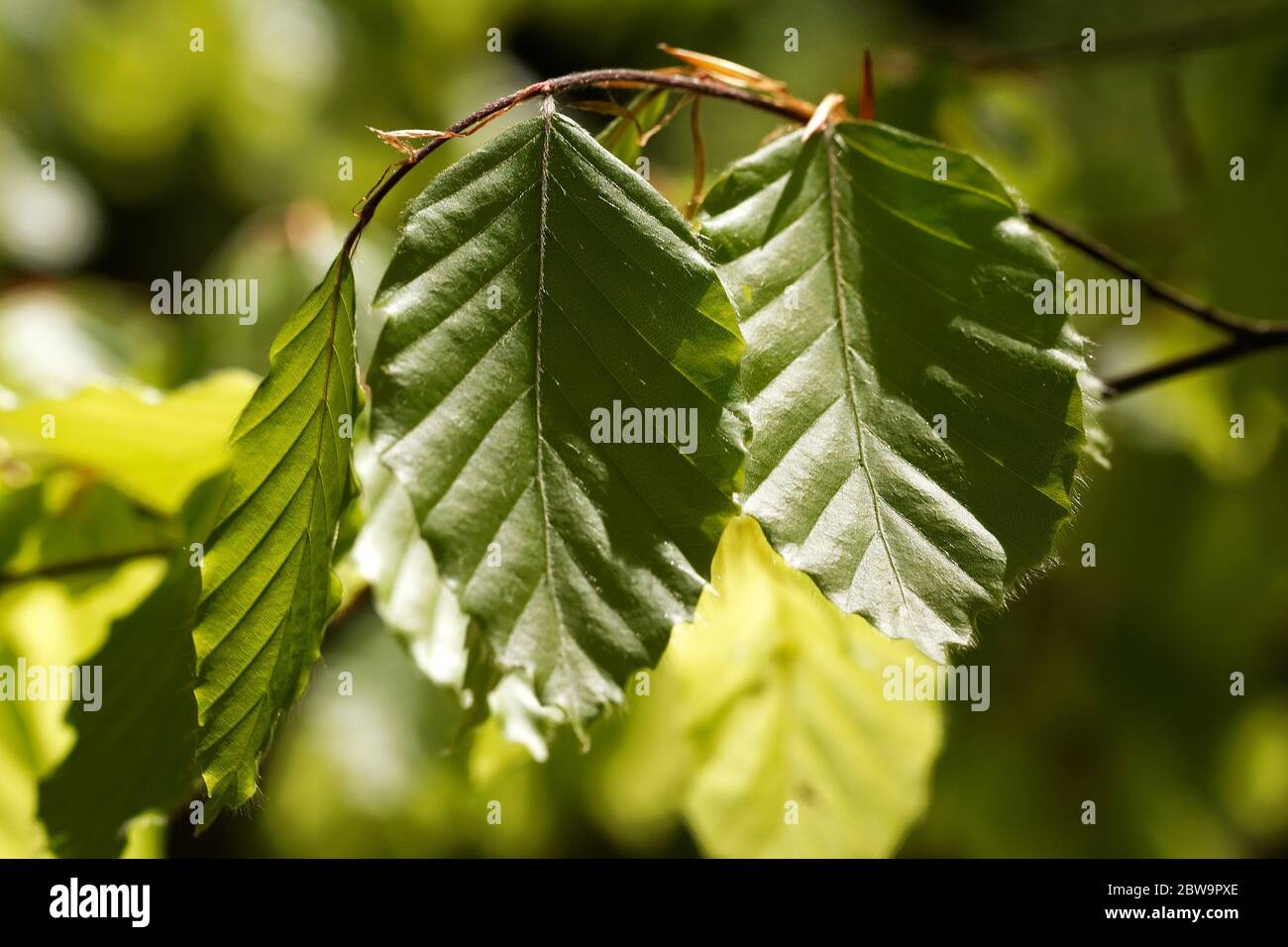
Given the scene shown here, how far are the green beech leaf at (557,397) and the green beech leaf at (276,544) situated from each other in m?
0.05

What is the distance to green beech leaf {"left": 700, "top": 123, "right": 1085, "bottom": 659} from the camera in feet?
1.72

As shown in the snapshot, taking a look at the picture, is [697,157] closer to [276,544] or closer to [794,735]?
[276,544]

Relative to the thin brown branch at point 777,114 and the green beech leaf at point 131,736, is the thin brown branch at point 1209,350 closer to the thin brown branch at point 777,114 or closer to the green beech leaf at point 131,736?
the thin brown branch at point 777,114

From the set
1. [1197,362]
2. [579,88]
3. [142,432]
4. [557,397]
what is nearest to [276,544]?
[557,397]

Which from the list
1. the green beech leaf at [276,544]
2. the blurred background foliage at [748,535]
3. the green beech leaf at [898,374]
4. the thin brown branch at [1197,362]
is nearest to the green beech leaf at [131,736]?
the blurred background foliage at [748,535]

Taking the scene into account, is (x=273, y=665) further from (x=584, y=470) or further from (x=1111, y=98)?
(x=1111, y=98)

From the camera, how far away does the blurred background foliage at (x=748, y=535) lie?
1050 millimetres

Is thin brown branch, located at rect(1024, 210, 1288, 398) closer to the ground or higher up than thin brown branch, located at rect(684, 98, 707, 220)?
closer to the ground

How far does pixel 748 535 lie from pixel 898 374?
0.40 m

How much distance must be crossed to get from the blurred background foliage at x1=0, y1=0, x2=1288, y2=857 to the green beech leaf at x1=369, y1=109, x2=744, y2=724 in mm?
120

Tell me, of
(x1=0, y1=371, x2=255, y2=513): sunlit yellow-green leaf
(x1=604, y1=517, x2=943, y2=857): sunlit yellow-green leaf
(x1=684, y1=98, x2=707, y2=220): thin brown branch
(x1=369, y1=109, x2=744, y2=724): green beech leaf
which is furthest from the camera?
(x1=604, y1=517, x2=943, y2=857): sunlit yellow-green leaf

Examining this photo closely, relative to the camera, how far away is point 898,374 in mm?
562

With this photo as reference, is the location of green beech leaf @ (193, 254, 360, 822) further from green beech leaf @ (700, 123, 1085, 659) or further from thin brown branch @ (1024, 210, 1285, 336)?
thin brown branch @ (1024, 210, 1285, 336)

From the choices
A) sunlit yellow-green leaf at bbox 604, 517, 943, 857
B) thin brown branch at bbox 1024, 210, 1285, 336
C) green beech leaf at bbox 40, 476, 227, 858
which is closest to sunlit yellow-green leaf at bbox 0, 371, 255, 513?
green beech leaf at bbox 40, 476, 227, 858
